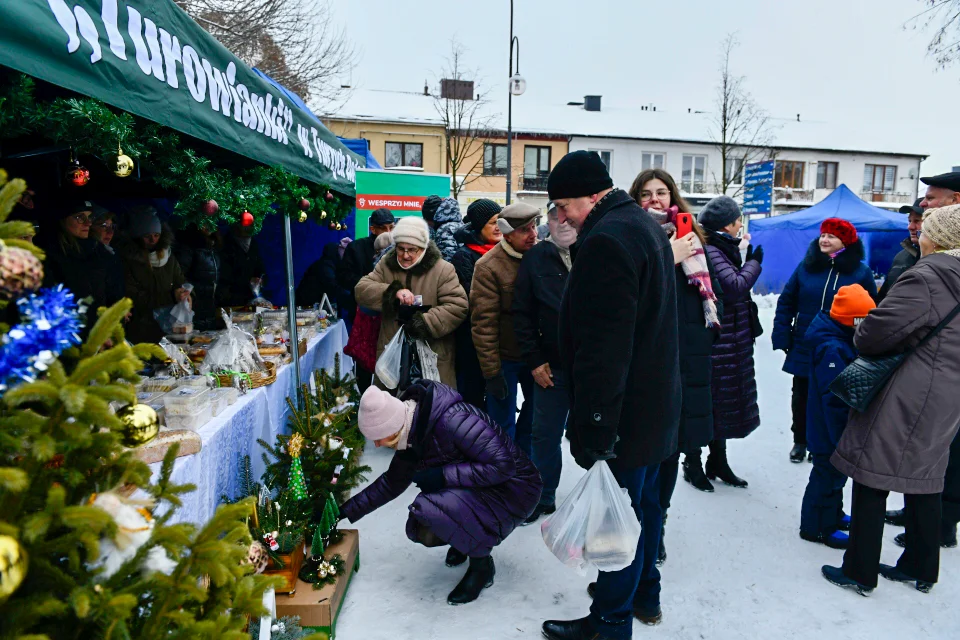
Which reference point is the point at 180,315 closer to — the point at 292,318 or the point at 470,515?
the point at 292,318

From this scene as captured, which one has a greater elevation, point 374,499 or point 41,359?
point 41,359

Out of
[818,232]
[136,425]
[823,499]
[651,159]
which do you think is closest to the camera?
[136,425]

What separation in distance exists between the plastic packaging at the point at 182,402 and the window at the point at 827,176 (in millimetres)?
38426

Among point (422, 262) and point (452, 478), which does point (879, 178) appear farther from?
point (452, 478)

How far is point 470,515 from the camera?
2834mm

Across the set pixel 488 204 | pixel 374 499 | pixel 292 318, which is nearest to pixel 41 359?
pixel 374 499

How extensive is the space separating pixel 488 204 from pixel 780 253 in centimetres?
1626

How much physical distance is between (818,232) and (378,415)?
56.8 feet

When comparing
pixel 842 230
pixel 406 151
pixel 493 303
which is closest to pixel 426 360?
pixel 493 303

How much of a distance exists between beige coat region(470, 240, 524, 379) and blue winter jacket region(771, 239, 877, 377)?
203 cm

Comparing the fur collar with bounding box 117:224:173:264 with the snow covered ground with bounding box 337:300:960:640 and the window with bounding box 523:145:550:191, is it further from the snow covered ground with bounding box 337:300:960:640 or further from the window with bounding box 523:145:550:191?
the window with bounding box 523:145:550:191

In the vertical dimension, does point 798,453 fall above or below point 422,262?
below

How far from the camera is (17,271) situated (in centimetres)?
96

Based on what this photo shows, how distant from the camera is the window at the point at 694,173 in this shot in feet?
108
